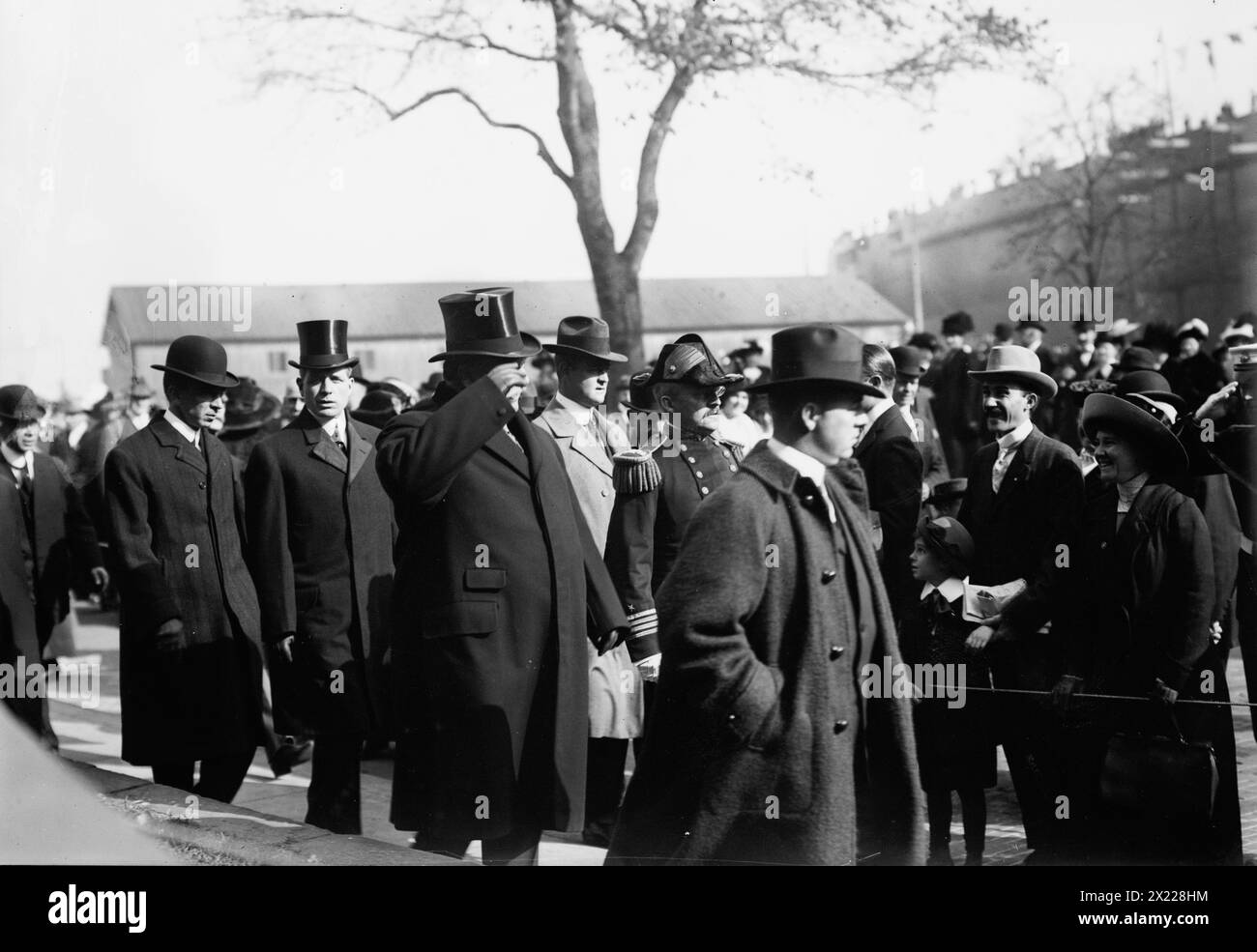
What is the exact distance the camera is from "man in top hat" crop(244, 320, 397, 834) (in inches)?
247

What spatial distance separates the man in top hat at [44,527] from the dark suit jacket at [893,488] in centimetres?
397

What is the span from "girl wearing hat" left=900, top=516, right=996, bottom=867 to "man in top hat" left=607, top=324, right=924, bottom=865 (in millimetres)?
1365

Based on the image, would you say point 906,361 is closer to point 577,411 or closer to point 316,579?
point 577,411

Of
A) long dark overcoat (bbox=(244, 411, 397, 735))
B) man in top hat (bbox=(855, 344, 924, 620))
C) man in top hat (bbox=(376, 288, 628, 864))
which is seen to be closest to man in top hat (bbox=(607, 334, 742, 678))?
man in top hat (bbox=(855, 344, 924, 620))

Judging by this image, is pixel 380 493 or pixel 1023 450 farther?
pixel 380 493

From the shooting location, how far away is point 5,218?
620cm

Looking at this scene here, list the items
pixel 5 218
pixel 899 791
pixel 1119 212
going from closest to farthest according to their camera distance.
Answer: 1. pixel 899 791
2. pixel 5 218
3. pixel 1119 212

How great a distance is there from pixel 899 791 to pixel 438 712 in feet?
5.41

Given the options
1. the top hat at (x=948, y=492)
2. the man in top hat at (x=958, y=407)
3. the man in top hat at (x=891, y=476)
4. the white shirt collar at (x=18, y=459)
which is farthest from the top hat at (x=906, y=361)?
the white shirt collar at (x=18, y=459)

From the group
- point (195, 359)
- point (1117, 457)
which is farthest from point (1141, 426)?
point (195, 359)

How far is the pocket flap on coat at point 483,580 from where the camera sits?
199 inches

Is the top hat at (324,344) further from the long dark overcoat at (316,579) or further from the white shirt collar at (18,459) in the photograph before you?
the white shirt collar at (18,459)
